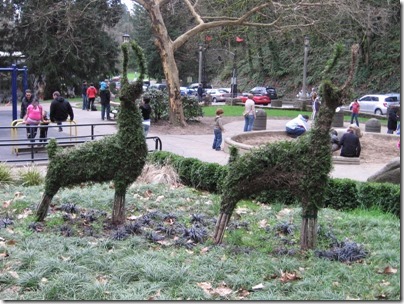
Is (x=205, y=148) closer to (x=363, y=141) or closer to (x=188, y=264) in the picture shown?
(x=363, y=141)

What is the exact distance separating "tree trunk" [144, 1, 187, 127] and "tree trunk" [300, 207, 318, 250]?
710 inches

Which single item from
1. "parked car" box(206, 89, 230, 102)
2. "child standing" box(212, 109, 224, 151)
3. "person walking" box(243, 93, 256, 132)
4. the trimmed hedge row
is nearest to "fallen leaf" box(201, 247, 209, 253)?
the trimmed hedge row

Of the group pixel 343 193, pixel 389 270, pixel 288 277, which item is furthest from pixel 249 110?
pixel 288 277

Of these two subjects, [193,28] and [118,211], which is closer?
[118,211]

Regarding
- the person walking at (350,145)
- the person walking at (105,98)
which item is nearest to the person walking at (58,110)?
the person walking at (105,98)

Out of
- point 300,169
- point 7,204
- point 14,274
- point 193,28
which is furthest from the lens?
point 193,28

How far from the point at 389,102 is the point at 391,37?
11.0 m

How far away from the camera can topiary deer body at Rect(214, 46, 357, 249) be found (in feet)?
21.4

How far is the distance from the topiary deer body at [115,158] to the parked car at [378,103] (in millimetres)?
32504

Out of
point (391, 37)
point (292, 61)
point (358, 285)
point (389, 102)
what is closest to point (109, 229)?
point (358, 285)

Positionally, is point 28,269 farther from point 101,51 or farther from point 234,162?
point 101,51

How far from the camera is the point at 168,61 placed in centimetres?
2403

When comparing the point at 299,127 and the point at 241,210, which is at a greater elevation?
the point at 299,127

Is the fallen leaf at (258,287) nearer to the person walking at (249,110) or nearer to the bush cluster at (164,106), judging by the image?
the person walking at (249,110)
